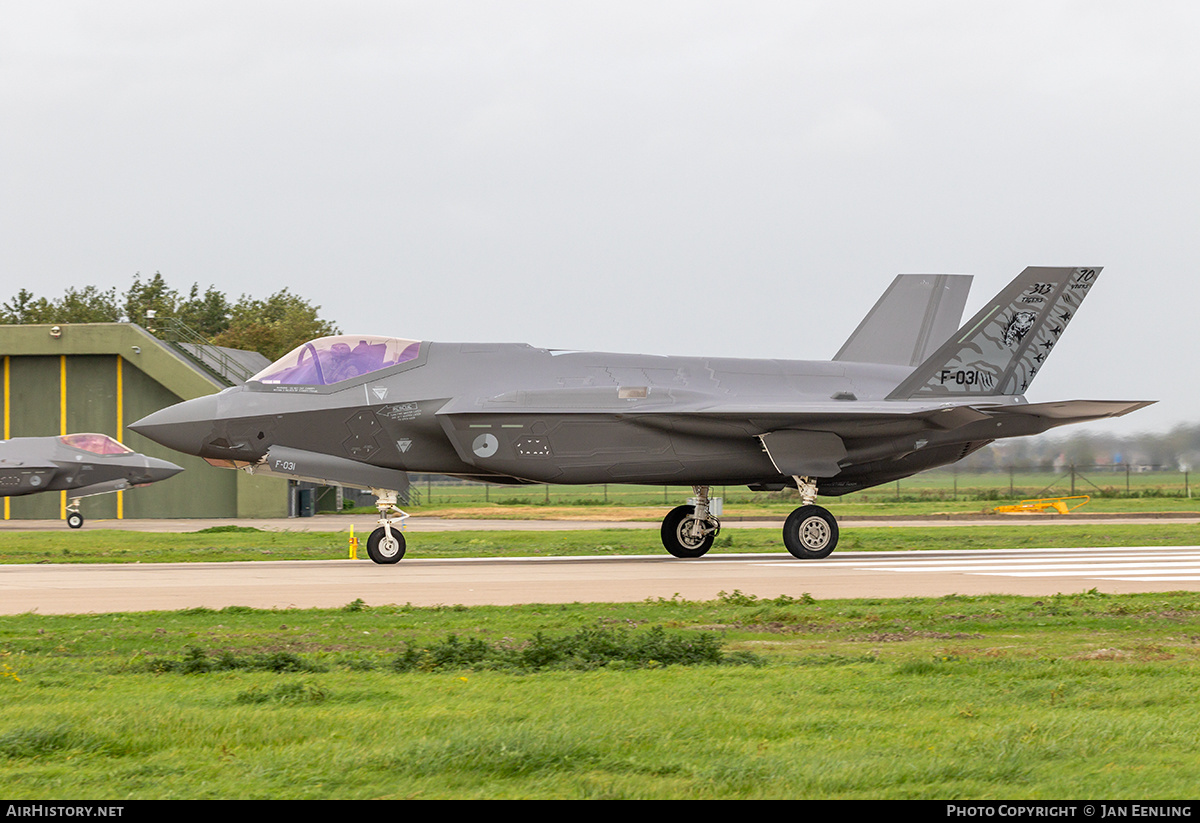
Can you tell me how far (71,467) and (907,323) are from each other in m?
27.6

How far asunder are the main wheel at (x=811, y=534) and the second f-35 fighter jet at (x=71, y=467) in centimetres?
2633

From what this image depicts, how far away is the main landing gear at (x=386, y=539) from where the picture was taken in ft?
63.5

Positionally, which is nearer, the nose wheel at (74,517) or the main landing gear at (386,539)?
the main landing gear at (386,539)

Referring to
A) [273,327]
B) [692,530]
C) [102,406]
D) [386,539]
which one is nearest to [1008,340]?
[692,530]

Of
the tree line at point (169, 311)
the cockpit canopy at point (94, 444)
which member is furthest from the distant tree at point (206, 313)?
the cockpit canopy at point (94, 444)

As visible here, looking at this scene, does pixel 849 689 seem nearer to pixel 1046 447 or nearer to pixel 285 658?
pixel 285 658

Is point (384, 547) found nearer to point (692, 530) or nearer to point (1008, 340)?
point (692, 530)

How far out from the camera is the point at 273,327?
71.9 m

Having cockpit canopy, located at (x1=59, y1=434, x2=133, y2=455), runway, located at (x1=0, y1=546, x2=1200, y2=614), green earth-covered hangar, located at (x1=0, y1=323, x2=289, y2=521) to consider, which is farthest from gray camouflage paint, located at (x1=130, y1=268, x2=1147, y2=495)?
green earth-covered hangar, located at (x1=0, y1=323, x2=289, y2=521)

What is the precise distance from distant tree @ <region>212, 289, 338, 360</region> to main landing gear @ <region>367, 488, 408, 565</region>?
163 ft

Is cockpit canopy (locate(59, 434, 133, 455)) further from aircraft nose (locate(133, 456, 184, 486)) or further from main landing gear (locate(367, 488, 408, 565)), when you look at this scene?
main landing gear (locate(367, 488, 408, 565))

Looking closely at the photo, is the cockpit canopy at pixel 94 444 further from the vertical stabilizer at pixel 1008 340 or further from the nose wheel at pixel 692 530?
the vertical stabilizer at pixel 1008 340

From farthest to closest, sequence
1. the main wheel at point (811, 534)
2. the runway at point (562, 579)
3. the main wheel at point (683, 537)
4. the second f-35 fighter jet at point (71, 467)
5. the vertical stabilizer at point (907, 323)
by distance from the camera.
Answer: the second f-35 fighter jet at point (71, 467), the vertical stabilizer at point (907, 323), the main wheel at point (683, 537), the main wheel at point (811, 534), the runway at point (562, 579)

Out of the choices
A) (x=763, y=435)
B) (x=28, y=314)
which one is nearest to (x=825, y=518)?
(x=763, y=435)
